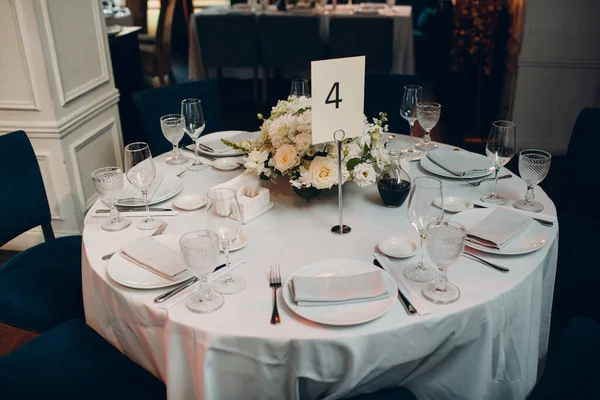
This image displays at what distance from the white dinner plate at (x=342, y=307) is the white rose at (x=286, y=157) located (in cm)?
35

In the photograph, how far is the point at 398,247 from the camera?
141cm

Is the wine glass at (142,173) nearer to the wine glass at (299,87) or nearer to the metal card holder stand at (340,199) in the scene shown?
the metal card holder stand at (340,199)

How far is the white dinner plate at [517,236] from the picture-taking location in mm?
1371

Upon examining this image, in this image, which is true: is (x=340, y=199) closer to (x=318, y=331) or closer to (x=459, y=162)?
(x=318, y=331)

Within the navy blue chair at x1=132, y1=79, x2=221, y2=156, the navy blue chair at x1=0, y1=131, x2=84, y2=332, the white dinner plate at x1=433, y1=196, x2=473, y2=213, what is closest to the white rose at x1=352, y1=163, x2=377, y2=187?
the white dinner plate at x1=433, y1=196, x2=473, y2=213

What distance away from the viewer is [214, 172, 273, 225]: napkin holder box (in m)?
1.55

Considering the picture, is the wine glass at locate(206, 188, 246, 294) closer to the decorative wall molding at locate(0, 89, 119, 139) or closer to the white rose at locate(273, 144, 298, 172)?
the white rose at locate(273, 144, 298, 172)

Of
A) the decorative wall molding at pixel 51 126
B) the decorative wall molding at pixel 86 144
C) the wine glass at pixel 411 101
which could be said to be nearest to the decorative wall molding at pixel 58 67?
the decorative wall molding at pixel 51 126

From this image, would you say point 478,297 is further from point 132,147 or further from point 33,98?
point 33,98

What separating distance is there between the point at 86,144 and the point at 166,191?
1.31 meters

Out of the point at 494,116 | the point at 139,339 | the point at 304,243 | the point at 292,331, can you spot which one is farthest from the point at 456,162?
the point at 494,116

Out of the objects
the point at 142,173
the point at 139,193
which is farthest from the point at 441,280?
the point at 139,193

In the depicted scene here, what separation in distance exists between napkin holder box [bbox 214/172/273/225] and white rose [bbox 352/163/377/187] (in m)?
0.27

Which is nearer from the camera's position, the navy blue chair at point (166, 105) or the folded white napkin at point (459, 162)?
the folded white napkin at point (459, 162)
